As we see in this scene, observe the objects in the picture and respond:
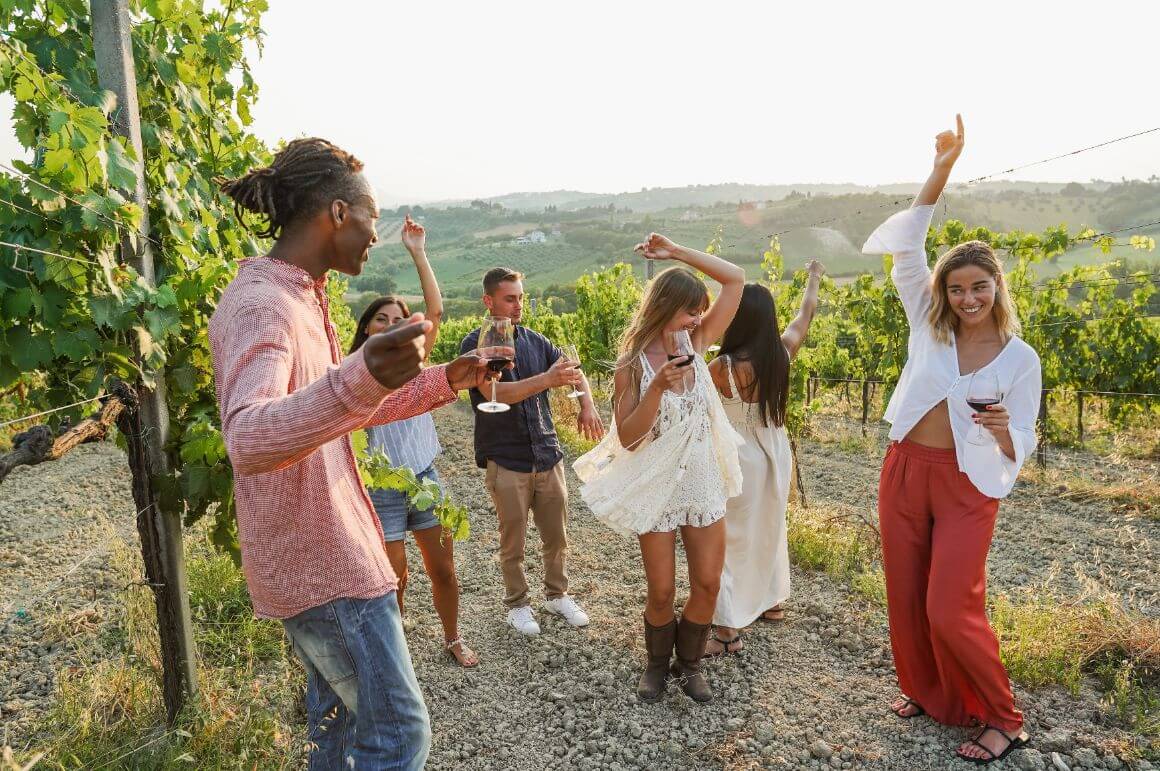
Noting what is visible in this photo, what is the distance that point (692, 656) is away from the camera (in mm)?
3441

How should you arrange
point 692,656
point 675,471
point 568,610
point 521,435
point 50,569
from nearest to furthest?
point 675,471 < point 692,656 < point 521,435 < point 568,610 < point 50,569

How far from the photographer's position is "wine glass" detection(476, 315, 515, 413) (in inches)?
76.5

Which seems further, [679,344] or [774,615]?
[774,615]

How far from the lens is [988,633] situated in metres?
2.90

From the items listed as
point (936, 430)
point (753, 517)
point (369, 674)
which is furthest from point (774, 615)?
point (369, 674)

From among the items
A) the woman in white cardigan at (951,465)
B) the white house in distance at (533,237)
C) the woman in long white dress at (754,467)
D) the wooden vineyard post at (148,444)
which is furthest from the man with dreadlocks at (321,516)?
the white house in distance at (533,237)

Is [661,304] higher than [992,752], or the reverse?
[661,304]

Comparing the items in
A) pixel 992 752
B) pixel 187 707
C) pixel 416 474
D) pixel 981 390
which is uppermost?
pixel 981 390

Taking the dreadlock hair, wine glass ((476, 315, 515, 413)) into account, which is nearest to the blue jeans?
wine glass ((476, 315, 515, 413))

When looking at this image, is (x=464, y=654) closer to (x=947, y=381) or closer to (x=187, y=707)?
(x=187, y=707)

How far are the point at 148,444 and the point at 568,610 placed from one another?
2.55 metres

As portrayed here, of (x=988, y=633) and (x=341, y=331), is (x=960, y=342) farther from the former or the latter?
(x=341, y=331)

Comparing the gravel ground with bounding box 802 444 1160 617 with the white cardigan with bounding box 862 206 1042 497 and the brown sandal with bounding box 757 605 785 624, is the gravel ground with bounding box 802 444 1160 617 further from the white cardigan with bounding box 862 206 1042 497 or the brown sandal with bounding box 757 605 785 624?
the white cardigan with bounding box 862 206 1042 497

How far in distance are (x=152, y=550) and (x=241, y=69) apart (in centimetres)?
207
